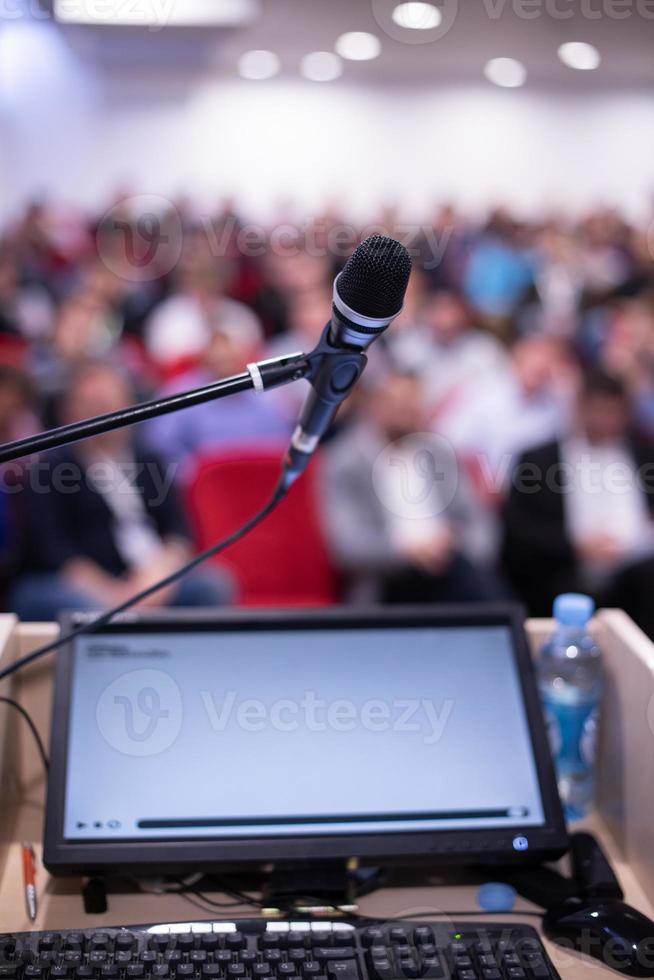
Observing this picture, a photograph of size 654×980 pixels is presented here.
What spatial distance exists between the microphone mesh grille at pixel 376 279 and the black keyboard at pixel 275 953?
565 millimetres

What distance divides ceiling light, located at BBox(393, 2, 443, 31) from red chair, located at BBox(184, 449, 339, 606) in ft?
4.89

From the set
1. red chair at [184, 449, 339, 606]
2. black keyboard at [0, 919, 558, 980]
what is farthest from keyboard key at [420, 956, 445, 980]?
red chair at [184, 449, 339, 606]

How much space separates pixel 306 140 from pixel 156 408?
2.59 metres

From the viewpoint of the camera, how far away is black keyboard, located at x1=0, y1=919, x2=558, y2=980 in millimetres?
832

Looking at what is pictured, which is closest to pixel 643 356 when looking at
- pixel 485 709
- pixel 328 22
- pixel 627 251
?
pixel 627 251

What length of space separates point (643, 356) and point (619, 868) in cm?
243

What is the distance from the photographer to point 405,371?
122 inches

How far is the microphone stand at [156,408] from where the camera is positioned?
741 mm

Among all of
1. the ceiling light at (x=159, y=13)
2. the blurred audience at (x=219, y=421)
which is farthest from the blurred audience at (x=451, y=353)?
the ceiling light at (x=159, y=13)

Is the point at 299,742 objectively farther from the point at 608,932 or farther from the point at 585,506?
the point at 585,506

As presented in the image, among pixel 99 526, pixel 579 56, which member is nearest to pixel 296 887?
pixel 99 526

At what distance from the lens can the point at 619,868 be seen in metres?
1.07

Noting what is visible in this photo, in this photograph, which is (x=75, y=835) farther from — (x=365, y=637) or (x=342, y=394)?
(x=342, y=394)

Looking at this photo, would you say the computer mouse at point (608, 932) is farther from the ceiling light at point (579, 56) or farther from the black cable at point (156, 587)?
the ceiling light at point (579, 56)
